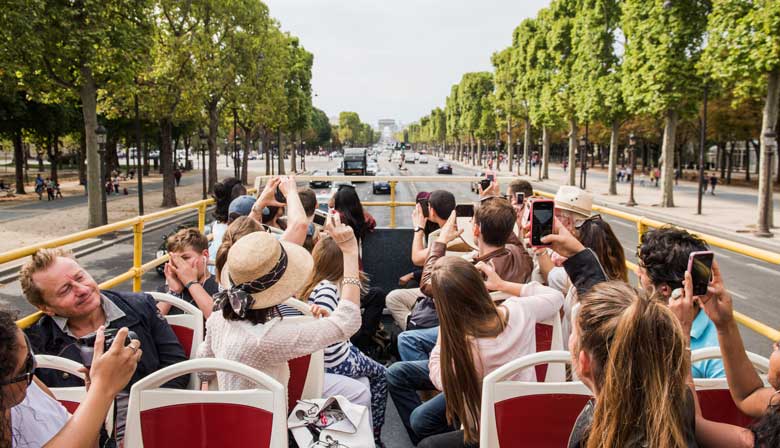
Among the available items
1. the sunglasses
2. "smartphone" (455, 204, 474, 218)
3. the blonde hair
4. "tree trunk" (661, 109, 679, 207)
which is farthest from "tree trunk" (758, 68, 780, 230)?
the sunglasses

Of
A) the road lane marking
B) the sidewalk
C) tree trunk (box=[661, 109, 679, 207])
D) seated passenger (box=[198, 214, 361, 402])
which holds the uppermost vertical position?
tree trunk (box=[661, 109, 679, 207])

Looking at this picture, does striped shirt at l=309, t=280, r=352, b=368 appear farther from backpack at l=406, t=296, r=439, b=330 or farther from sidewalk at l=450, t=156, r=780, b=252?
sidewalk at l=450, t=156, r=780, b=252

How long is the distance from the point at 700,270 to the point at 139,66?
63.3 ft

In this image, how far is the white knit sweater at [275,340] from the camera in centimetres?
262

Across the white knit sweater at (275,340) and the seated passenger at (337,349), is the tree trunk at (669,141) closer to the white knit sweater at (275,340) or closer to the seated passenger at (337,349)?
the seated passenger at (337,349)

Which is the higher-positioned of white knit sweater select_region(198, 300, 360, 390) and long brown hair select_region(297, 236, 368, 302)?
long brown hair select_region(297, 236, 368, 302)

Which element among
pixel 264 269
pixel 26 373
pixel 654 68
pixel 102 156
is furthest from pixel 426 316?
pixel 654 68

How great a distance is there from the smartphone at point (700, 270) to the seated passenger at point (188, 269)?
282 cm

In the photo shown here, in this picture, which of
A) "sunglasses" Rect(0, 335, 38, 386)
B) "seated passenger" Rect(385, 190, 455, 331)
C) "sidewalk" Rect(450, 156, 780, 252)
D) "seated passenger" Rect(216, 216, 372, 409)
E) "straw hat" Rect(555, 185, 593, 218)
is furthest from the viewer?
"sidewalk" Rect(450, 156, 780, 252)

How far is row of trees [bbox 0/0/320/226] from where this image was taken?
15719 millimetres

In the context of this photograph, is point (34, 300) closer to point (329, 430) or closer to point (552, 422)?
point (329, 430)

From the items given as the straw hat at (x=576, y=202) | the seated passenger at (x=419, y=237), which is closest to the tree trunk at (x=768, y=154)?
the straw hat at (x=576, y=202)

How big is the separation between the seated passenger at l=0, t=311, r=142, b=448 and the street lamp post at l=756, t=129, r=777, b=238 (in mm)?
22002

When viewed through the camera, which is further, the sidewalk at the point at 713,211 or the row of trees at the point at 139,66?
the sidewalk at the point at 713,211
